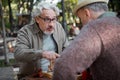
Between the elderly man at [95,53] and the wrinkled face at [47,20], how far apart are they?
6.13ft

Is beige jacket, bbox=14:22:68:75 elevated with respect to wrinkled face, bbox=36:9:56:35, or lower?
lower

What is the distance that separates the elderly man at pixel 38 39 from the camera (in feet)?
11.7

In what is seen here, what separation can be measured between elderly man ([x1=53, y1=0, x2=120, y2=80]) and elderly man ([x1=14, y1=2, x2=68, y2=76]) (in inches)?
69.8

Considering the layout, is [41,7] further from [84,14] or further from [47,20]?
[84,14]

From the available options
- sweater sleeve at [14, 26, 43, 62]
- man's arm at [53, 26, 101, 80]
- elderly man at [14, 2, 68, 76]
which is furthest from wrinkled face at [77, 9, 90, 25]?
elderly man at [14, 2, 68, 76]

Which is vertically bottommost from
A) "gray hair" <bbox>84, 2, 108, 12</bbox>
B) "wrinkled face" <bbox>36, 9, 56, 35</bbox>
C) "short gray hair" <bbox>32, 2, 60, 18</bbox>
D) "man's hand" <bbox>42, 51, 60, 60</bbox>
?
"man's hand" <bbox>42, 51, 60, 60</bbox>

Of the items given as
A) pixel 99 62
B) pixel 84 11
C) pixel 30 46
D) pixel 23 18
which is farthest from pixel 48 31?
pixel 23 18

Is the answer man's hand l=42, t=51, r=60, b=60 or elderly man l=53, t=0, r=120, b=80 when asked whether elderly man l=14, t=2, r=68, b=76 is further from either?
elderly man l=53, t=0, r=120, b=80

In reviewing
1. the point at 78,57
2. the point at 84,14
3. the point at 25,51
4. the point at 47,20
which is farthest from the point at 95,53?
the point at 47,20

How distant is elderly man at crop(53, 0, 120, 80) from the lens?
1.65 meters

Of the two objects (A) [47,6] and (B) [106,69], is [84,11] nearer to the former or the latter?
(B) [106,69]

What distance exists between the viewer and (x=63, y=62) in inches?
65.0

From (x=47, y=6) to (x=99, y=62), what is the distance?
6.35 ft

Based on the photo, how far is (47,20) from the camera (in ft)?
12.0
